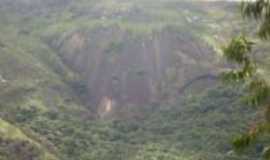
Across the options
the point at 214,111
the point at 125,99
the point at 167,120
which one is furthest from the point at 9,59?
the point at 214,111

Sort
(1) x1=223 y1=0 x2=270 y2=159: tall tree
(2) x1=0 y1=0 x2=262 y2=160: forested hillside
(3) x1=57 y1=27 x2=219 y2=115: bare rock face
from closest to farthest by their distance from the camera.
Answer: (1) x1=223 y1=0 x2=270 y2=159: tall tree
(2) x1=0 y1=0 x2=262 y2=160: forested hillside
(3) x1=57 y1=27 x2=219 y2=115: bare rock face

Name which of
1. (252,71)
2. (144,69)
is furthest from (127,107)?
(252,71)

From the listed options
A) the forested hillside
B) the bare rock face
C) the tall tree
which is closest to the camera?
the tall tree

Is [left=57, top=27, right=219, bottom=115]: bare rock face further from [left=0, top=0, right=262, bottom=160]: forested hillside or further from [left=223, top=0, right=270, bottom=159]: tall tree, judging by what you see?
[left=223, top=0, right=270, bottom=159]: tall tree

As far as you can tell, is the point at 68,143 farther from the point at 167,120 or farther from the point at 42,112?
the point at 167,120

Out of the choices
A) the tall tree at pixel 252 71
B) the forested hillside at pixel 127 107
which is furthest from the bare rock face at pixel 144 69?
the tall tree at pixel 252 71

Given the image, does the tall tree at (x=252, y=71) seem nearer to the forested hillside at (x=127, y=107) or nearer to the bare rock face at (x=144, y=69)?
the forested hillside at (x=127, y=107)

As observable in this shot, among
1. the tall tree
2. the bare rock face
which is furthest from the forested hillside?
the tall tree
